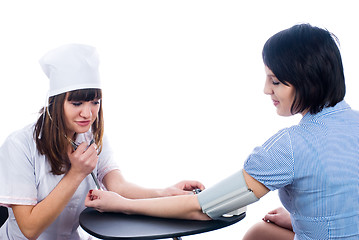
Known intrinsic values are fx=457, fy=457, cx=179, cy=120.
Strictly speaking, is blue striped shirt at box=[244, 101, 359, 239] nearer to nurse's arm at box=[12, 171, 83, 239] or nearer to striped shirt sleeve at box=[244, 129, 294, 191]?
Answer: striped shirt sleeve at box=[244, 129, 294, 191]

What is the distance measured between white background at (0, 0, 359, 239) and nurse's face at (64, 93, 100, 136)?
131cm

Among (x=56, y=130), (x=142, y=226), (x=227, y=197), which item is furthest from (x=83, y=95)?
(x=227, y=197)

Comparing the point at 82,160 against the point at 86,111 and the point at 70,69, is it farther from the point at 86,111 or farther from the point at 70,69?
the point at 70,69

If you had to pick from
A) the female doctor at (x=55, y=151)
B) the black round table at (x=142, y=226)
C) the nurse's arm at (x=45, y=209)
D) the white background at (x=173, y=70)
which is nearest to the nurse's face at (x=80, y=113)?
the female doctor at (x=55, y=151)

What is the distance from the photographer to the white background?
2727mm

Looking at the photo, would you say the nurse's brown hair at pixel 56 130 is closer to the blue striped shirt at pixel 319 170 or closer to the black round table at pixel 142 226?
the black round table at pixel 142 226

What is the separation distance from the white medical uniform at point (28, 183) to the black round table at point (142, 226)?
0.72 feet

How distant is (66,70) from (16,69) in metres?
1.47

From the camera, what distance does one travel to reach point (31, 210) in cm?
143

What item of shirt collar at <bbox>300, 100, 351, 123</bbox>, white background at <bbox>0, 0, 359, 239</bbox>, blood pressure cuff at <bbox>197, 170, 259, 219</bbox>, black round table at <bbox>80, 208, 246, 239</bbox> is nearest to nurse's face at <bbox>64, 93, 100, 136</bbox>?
black round table at <bbox>80, 208, 246, 239</bbox>

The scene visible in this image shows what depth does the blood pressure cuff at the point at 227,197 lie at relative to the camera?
1215 millimetres

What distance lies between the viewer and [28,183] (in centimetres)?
145

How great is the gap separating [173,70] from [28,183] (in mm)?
1567

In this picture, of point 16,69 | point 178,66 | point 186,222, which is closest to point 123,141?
point 178,66
